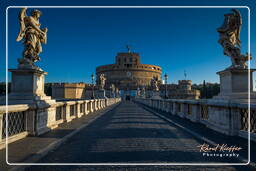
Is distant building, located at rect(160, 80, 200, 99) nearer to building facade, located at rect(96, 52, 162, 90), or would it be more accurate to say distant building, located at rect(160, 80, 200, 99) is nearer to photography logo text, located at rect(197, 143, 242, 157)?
building facade, located at rect(96, 52, 162, 90)

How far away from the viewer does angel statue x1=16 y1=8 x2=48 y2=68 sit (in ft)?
24.2

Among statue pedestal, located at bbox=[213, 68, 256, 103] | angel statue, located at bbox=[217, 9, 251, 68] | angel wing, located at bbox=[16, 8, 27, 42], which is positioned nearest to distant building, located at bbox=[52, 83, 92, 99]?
angel wing, located at bbox=[16, 8, 27, 42]

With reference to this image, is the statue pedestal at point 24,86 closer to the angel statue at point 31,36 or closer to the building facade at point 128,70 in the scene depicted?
the angel statue at point 31,36

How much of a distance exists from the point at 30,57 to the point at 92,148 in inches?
189

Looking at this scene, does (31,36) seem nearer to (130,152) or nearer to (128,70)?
(130,152)

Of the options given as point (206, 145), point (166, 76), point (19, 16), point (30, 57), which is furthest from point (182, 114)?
point (166, 76)

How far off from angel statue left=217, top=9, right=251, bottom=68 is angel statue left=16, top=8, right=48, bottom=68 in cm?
773

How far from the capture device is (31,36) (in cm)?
775

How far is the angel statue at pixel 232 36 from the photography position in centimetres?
791

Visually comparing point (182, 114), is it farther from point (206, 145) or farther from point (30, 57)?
point (30, 57)

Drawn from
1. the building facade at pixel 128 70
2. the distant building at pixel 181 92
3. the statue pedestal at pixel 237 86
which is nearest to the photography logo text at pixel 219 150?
the statue pedestal at pixel 237 86

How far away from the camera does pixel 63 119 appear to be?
415 inches

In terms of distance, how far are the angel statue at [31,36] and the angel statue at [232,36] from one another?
7.73m

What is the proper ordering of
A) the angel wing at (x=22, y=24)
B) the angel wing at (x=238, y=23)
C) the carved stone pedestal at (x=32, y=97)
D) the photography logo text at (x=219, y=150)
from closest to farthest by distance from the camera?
the photography logo text at (x=219, y=150)
the carved stone pedestal at (x=32, y=97)
the angel wing at (x=22, y=24)
the angel wing at (x=238, y=23)
